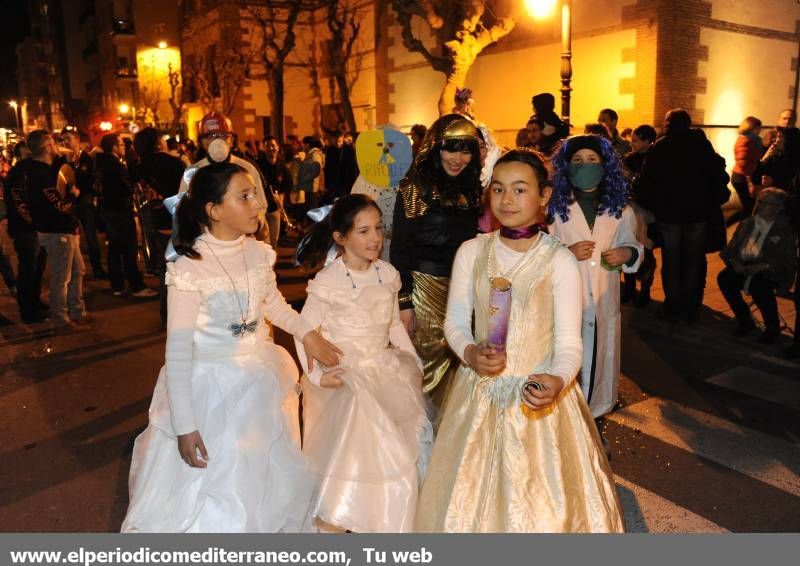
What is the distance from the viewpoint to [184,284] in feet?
9.91

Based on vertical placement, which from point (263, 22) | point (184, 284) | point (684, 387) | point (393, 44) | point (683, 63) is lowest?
point (684, 387)

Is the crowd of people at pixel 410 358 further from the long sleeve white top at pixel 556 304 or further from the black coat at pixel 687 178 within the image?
the black coat at pixel 687 178

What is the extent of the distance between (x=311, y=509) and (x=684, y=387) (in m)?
3.74

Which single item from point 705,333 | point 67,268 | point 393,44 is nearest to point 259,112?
point 393,44

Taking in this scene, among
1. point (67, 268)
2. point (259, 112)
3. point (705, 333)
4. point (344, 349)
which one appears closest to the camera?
point (344, 349)

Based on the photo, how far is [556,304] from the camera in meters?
2.77

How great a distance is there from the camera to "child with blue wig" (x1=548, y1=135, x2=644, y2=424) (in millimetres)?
4227

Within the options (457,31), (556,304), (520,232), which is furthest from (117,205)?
(457,31)

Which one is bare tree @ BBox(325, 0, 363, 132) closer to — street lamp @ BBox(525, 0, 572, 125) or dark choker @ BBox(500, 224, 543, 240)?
street lamp @ BBox(525, 0, 572, 125)

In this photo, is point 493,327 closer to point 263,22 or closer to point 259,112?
point 263,22

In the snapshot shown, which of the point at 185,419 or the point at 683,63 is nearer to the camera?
the point at 185,419

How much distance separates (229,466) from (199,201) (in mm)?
1171

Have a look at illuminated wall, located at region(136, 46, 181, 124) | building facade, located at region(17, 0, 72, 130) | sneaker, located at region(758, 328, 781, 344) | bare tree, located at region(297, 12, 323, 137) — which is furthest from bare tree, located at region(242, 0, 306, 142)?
building facade, located at region(17, 0, 72, 130)

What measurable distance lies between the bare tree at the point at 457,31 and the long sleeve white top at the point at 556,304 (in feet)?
44.5
